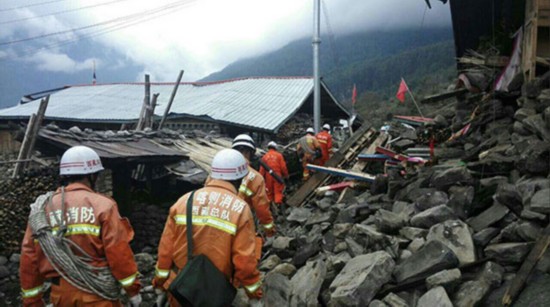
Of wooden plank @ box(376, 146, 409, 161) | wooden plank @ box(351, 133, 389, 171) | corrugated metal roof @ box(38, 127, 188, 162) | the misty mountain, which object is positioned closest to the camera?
corrugated metal roof @ box(38, 127, 188, 162)

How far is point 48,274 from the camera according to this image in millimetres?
2977

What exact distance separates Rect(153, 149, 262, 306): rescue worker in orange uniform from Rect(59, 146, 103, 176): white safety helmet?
3.03 ft

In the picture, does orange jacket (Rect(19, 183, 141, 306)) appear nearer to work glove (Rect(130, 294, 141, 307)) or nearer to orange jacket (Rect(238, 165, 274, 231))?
work glove (Rect(130, 294, 141, 307))

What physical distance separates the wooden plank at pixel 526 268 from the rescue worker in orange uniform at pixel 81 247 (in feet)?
9.24

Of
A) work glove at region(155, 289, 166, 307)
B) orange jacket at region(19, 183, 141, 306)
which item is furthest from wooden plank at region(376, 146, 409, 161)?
orange jacket at region(19, 183, 141, 306)

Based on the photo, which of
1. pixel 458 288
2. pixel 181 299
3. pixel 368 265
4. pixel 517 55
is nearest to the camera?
pixel 181 299

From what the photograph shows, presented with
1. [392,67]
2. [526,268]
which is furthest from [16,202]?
[392,67]

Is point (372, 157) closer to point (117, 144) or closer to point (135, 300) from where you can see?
point (117, 144)

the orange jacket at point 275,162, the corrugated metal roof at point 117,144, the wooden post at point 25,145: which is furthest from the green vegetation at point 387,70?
the wooden post at point 25,145

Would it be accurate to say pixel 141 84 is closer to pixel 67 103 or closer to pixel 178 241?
pixel 67 103

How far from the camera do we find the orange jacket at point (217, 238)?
112 inches

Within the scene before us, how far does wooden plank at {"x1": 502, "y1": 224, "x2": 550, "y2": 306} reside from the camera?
8.64 ft

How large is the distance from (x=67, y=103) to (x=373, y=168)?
19078 millimetres

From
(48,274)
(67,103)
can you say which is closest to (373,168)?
(48,274)
